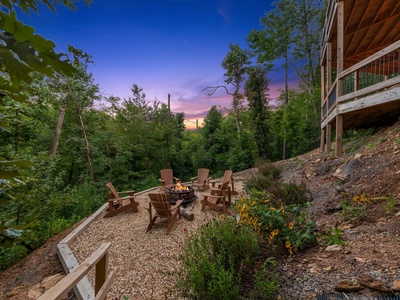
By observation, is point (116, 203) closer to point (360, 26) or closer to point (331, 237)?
point (331, 237)

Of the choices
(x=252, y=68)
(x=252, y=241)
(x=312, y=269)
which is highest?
(x=252, y=68)

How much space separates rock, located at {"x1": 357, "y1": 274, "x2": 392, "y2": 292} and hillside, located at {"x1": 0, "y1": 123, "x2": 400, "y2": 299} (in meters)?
0.04

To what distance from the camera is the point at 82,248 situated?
3.43m

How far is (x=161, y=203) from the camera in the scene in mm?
4008

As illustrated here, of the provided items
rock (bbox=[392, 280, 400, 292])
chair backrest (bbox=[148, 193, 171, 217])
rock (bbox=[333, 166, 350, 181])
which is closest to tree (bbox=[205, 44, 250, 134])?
rock (bbox=[333, 166, 350, 181])

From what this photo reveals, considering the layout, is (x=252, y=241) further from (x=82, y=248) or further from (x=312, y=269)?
(x=82, y=248)

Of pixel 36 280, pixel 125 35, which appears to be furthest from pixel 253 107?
pixel 36 280

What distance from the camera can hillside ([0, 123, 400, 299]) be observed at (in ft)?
5.80

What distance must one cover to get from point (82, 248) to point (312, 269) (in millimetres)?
3573

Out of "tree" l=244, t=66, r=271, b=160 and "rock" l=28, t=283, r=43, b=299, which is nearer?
"rock" l=28, t=283, r=43, b=299

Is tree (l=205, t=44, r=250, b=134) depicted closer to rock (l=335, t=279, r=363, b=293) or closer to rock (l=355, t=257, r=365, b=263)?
rock (l=355, t=257, r=365, b=263)

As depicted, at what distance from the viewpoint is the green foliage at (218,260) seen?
176 cm

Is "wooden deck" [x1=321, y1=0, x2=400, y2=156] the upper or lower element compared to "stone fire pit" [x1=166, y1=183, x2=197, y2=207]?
upper

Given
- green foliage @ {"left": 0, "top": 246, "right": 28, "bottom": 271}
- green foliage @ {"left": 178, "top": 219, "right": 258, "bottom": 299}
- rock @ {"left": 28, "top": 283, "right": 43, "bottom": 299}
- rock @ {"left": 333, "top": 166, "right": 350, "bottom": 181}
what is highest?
rock @ {"left": 333, "top": 166, "right": 350, "bottom": 181}
